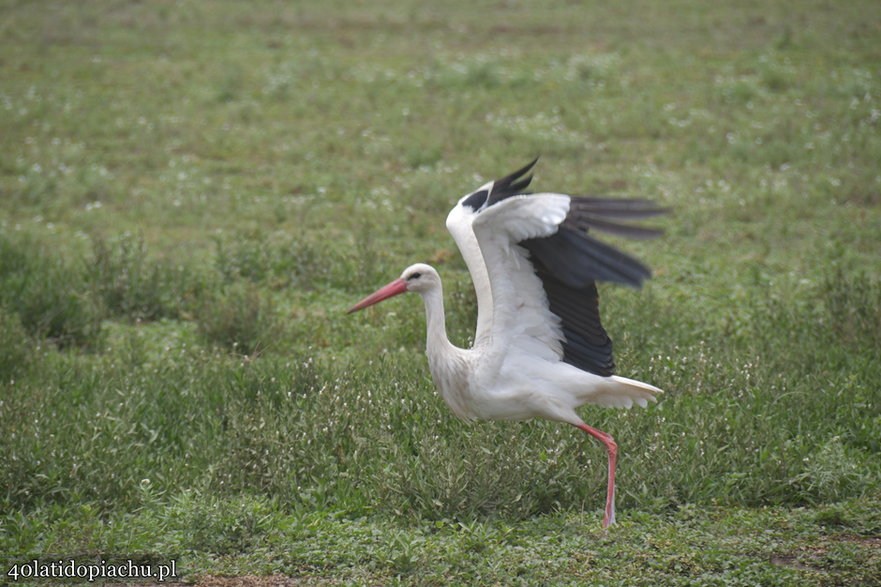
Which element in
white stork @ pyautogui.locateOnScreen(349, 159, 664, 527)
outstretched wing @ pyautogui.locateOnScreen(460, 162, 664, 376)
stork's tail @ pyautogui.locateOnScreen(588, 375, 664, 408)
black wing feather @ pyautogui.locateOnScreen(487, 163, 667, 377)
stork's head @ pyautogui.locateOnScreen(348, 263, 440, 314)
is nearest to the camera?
black wing feather @ pyautogui.locateOnScreen(487, 163, 667, 377)

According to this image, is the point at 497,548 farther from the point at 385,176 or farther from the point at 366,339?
the point at 385,176

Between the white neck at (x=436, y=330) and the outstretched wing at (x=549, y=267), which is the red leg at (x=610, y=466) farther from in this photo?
the white neck at (x=436, y=330)

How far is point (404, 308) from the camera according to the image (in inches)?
324

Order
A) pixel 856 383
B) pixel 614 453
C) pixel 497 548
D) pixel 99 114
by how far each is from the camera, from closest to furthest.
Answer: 1. pixel 497 548
2. pixel 614 453
3. pixel 856 383
4. pixel 99 114

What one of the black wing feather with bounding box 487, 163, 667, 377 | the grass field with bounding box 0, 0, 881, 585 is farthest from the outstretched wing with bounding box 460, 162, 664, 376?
the grass field with bounding box 0, 0, 881, 585

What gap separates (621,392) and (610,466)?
0.42 metres

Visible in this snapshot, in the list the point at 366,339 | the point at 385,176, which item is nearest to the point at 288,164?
the point at 385,176

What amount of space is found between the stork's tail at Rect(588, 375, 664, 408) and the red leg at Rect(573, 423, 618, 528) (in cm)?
18

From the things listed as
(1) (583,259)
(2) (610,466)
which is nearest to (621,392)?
(2) (610,466)

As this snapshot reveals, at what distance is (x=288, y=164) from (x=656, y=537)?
7983 millimetres

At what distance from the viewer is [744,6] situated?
64.2 ft

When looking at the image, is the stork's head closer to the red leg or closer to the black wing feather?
the black wing feather

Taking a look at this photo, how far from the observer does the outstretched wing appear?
475cm

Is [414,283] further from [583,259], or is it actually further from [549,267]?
[583,259]
